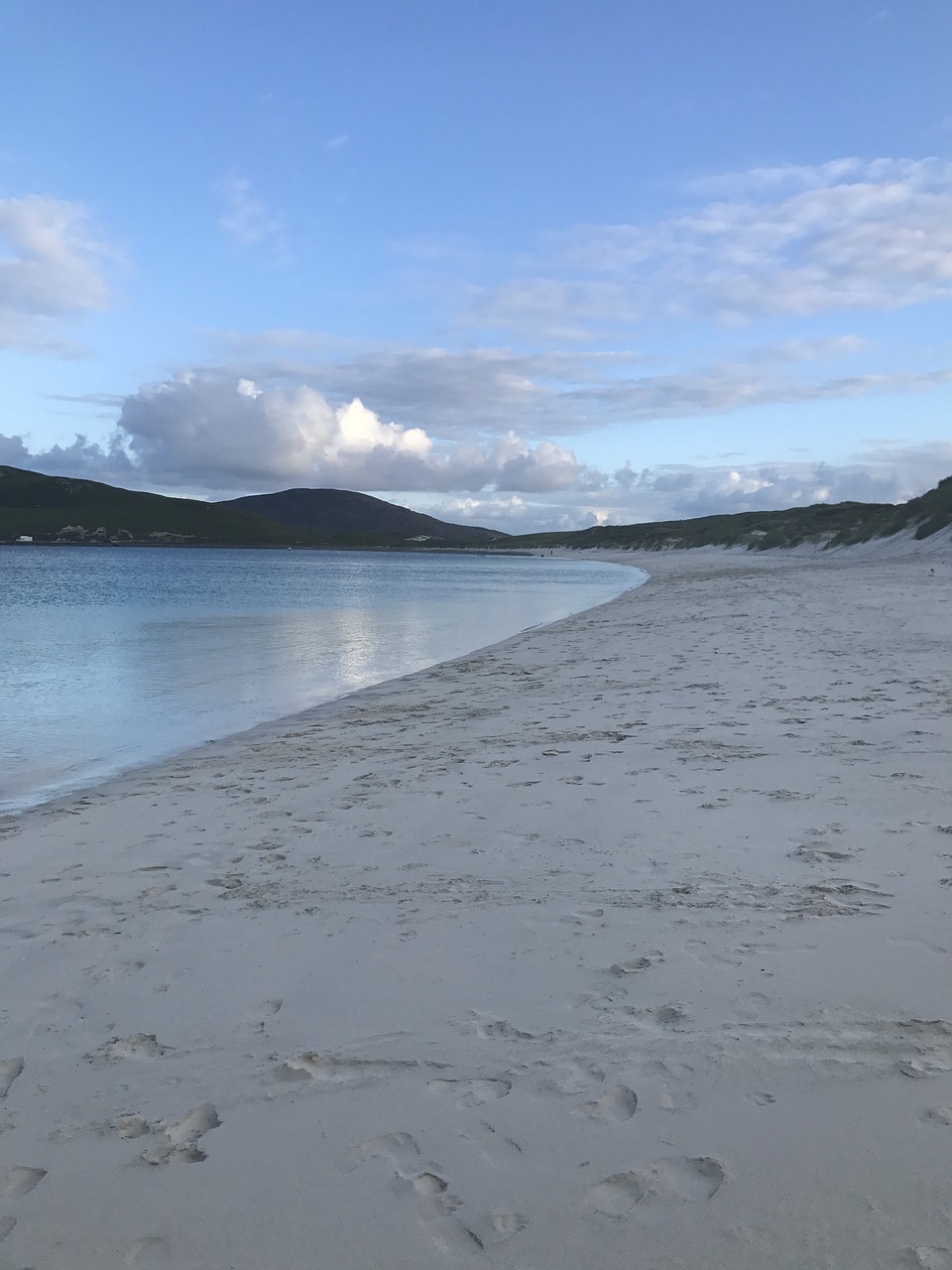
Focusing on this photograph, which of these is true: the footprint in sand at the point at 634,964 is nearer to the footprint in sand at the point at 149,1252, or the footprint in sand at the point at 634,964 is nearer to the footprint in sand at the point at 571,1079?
the footprint in sand at the point at 571,1079

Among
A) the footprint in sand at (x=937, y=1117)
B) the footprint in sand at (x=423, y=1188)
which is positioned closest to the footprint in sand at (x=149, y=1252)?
the footprint in sand at (x=423, y=1188)

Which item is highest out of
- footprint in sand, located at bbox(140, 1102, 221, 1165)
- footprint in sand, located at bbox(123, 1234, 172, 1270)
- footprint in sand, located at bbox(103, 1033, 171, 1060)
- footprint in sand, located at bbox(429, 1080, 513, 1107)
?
footprint in sand, located at bbox(429, 1080, 513, 1107)

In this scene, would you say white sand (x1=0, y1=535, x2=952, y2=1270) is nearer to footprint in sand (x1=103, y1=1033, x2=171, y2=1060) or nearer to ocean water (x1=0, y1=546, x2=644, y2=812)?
footprint in sand (x1=103, y1=1033, x2=171, y2=1060)

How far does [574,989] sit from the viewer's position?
358 centimetres

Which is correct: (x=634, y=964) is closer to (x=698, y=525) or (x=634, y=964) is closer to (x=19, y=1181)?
(x=19, y=1181)

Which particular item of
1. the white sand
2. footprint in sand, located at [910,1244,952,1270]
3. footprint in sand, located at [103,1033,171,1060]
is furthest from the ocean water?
footprint in sand, located at [910,1244,952,1270]

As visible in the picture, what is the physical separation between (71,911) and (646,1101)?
11.3 feet

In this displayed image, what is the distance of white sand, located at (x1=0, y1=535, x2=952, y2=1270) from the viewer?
242 cm

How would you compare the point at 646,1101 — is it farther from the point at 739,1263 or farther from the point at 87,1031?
the point at 87,1031

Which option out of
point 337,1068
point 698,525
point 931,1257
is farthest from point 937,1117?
point 698,525

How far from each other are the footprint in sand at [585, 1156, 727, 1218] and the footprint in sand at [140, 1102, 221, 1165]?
1.28 m

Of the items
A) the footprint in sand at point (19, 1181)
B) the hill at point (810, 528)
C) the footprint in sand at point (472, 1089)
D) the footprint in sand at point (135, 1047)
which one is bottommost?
the footprint in sand at point (19, 1181)

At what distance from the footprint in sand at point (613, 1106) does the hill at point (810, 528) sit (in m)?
43.6

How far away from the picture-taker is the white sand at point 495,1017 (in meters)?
2.42
